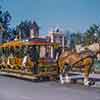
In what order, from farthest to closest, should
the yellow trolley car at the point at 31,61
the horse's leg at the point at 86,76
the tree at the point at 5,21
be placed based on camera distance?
the tree at the point at 5,21
the yellow trolley car at the point at 31,61
the horse's leg at the point at 86,76

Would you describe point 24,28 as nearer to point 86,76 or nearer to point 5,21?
point 5,21

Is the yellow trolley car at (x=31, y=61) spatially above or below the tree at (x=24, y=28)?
below

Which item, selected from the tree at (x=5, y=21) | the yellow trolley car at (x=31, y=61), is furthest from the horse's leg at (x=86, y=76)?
the tree at (x=5, y=21)

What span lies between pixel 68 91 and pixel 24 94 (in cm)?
194

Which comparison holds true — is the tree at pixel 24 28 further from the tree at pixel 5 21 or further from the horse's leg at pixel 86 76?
the horse's leg at pixel 86 76

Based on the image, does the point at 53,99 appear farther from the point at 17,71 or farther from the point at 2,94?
the point at 17,71

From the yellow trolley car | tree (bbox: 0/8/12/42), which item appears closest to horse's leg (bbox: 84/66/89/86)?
the yellow trolley car

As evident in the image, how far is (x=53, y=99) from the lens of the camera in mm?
13219

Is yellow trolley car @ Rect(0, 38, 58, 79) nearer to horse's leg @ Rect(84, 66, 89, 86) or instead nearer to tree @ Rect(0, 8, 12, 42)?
horse's leg @ Rect(84, 66, 89, 86)

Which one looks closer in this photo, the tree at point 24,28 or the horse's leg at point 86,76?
the horse's leg at point 86,76

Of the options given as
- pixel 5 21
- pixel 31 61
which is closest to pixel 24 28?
pixel 5 21

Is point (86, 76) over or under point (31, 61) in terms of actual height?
under

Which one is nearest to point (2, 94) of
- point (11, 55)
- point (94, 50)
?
point (94, 50)

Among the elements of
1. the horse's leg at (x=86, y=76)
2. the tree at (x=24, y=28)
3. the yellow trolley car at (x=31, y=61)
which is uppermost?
the tree at (x=24, y=28)
